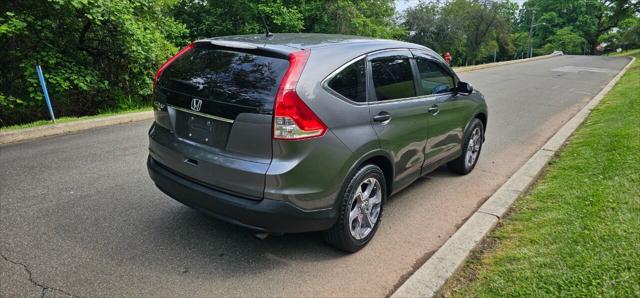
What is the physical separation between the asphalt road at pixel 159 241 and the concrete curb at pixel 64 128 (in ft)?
3.31

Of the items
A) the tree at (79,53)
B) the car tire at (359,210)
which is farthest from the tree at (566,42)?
the car tire at (359,210)

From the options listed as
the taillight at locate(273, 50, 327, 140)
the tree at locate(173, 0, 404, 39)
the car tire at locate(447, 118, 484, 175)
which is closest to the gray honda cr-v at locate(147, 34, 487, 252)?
the taillight at locate(273, 50, 327, 140)

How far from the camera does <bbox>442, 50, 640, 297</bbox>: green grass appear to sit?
9.19 ft

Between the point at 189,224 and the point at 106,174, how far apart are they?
6.37ft

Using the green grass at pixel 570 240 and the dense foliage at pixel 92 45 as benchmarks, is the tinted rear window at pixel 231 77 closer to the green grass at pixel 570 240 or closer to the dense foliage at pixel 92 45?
the dense foliage at pixel 92 45

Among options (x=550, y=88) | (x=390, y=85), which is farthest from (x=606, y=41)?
(x=390, y=85)

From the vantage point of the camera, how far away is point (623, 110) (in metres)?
8.13

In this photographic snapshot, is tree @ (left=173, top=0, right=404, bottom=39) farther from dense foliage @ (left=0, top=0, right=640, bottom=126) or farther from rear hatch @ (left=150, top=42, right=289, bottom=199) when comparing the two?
rear hatch @ (left=150, top=42, right=289, bottom=199)

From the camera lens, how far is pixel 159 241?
3.48 meters

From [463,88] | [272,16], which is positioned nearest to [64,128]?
[463,88]

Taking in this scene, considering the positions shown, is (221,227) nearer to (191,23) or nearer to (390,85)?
(390,85)

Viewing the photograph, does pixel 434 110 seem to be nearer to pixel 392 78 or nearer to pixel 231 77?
pixel 392 78

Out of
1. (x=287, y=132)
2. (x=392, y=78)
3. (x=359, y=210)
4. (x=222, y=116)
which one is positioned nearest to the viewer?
(x=287, y=132)

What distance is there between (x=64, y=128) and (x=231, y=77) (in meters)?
5.81
